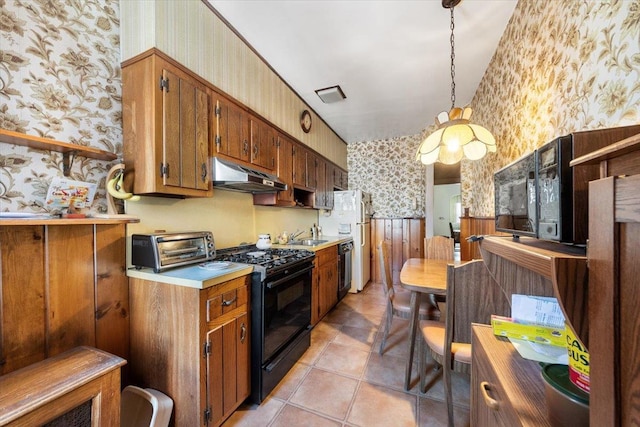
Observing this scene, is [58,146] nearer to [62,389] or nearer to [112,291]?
[112,291]

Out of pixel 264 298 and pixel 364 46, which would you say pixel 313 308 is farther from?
pixel 364 46

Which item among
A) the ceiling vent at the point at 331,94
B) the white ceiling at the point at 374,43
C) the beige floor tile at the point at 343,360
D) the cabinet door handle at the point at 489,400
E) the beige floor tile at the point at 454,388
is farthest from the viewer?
the ceiling vent at the point at 331,94

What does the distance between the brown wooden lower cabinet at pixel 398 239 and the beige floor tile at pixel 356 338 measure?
1.92m

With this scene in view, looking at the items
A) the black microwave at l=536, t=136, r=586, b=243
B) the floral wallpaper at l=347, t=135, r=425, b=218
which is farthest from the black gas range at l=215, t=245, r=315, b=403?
the floral wallpaper at l=347, t=135, r=425, b=218

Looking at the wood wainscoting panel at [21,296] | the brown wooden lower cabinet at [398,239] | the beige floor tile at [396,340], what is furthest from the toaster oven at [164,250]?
the brown wooden lower cabinet at [398,239]

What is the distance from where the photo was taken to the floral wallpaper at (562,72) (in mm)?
902

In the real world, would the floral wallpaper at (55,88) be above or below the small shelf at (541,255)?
above

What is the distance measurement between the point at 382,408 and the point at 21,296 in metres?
2.09

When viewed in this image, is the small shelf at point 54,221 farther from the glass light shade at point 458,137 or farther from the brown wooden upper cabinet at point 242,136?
the glass light shade at point 458,137

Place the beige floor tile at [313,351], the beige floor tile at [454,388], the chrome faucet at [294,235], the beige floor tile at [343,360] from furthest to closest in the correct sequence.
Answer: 1. the chrome faucet at [294,235]
2. the beige floor tile at [313,351]
3. the beige floor tile at [343,360]
4. the beige floor tile at [454,388]

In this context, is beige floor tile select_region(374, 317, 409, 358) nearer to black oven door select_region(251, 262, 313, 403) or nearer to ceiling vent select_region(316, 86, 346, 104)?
black oven door select_region(251, 262, 313, 403)

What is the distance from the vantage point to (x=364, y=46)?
2.24m

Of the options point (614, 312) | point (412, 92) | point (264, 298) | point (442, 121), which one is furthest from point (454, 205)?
point (614, 312)

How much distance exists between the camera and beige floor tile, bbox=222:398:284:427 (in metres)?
1.52
